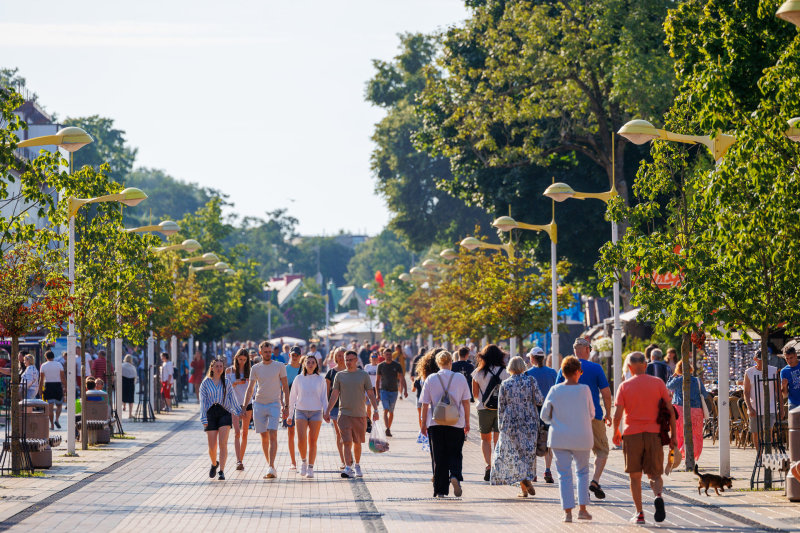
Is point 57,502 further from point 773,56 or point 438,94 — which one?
point 438,94

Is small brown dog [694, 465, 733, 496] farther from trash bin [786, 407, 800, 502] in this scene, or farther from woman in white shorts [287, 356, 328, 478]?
woman in white shorts [287, 356, 328, 478]

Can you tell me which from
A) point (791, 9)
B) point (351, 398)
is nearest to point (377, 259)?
point (351, 398)

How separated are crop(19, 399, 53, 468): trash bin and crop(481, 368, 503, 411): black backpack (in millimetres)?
7414

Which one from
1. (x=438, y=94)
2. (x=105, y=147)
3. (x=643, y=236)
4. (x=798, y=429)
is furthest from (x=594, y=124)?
(x=105, y=147)

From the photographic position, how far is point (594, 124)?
37.7m

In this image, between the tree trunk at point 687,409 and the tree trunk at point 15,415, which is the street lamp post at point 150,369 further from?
the tree trunk at point 687,409

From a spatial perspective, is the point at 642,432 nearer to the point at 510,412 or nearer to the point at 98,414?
the point at 510,412

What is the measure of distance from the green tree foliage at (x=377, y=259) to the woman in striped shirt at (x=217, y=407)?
14891 centimetres

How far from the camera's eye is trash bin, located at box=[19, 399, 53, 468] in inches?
800

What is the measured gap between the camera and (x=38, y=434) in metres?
21.0

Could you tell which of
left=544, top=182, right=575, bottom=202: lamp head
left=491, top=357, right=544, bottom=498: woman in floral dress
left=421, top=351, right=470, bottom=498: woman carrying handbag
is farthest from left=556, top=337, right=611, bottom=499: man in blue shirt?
left=544, top=182, right=575, bottom=202: lamp head

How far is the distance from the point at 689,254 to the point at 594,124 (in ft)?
67.6

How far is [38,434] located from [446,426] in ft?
27.4

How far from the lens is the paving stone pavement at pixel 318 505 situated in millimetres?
13195
